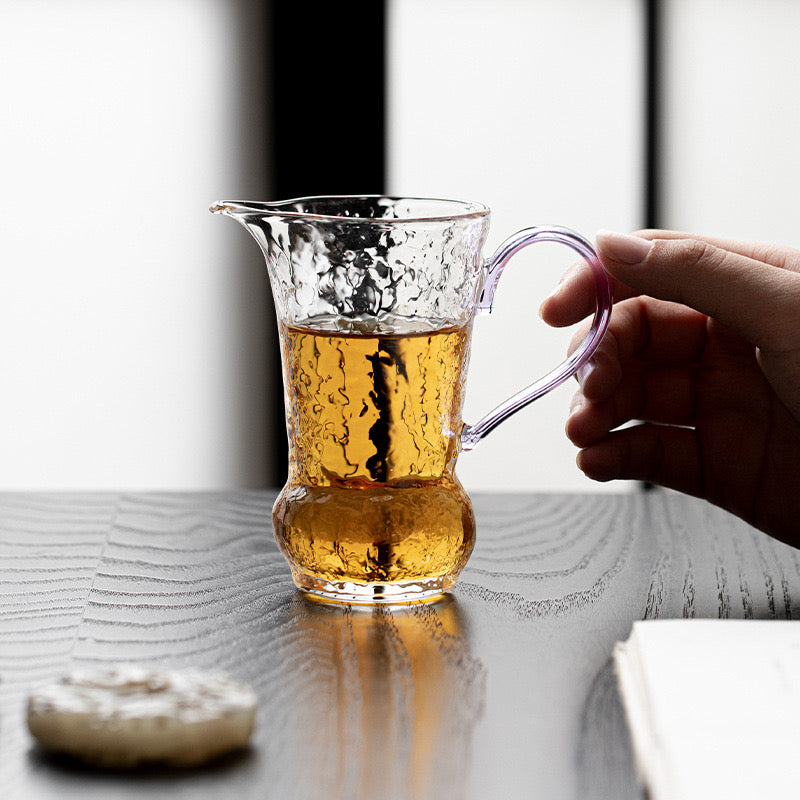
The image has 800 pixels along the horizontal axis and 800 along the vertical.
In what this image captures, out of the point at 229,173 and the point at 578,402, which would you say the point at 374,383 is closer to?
the point at 578,402

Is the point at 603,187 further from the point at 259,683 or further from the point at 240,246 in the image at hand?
the point at 259,683

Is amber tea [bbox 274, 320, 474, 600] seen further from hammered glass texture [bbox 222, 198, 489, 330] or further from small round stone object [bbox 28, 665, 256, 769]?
small round stone object [bbox 28, 665, 256, 769]

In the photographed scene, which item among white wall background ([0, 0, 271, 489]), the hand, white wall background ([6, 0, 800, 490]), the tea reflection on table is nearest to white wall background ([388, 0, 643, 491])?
white wall background ([6, 0, 800, 490])

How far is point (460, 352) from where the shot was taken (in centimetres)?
62

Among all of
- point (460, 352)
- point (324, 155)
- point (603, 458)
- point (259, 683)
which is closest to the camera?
point (259, 683)

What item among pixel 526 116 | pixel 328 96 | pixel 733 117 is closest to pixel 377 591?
pixel 328 96

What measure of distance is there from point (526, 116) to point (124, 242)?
2.46ft

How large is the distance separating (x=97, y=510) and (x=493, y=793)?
59 cm

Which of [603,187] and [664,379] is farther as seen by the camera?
[603,187]

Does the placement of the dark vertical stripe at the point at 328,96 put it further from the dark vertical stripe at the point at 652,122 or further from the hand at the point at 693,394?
the hand at the point at 693,394

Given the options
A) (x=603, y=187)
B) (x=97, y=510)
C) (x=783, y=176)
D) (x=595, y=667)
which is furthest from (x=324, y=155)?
(x=595, y=667)

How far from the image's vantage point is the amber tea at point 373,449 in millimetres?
590

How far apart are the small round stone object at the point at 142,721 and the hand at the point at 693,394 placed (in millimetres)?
388

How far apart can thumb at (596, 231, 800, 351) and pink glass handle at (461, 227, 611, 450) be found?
3 centimetres
